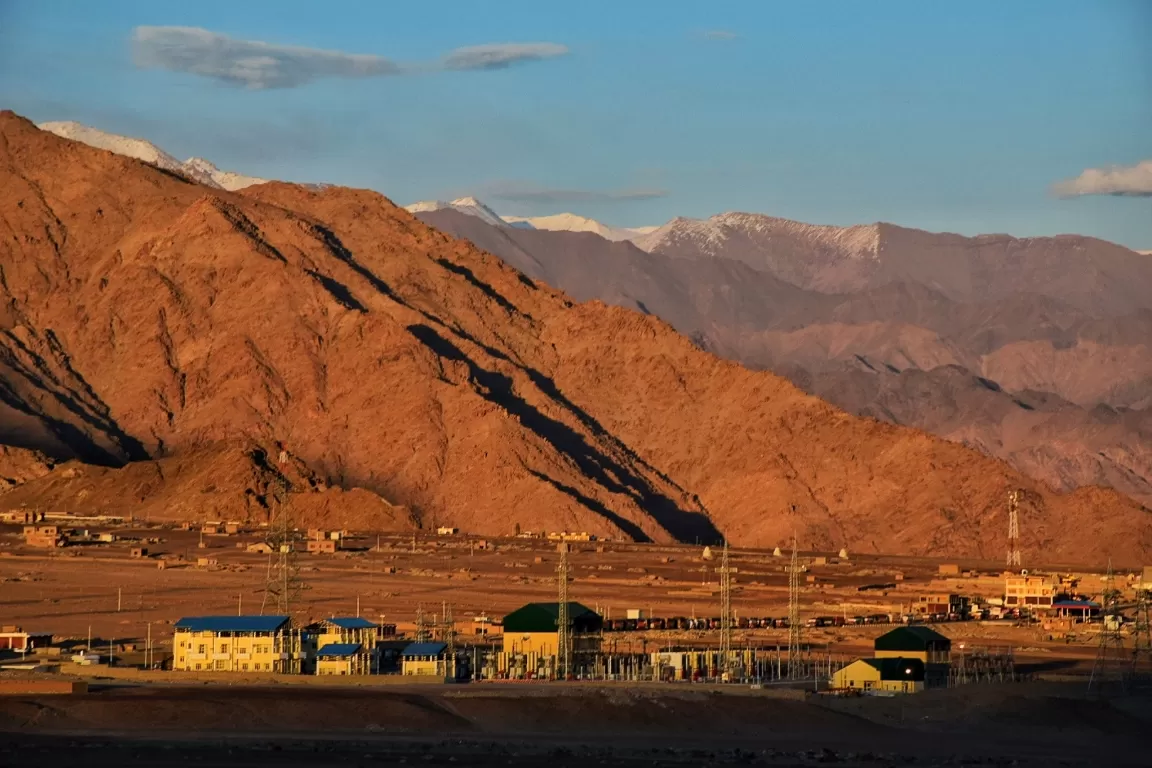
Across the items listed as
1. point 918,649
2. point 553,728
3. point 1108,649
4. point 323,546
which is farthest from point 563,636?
point 323,546

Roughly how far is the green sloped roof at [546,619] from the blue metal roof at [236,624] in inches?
368

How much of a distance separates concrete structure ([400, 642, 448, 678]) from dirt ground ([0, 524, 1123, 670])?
1396cm

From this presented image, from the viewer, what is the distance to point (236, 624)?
7925 cm

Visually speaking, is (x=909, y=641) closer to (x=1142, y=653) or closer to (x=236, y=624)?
(x=1142, y=653)

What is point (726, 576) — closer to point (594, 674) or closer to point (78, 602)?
point (594, 674)

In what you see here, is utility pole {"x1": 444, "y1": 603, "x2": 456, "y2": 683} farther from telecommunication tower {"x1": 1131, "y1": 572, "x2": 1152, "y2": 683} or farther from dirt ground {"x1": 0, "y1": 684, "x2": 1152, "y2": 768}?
telecommunication tower {"x1": 1131, "y1": 572, "x2": 1152, "y2": 683}

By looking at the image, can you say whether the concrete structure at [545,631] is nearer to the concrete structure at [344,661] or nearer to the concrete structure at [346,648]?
the concrete structure at [346,648]

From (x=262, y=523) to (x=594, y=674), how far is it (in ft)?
343

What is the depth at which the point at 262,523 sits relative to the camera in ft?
595

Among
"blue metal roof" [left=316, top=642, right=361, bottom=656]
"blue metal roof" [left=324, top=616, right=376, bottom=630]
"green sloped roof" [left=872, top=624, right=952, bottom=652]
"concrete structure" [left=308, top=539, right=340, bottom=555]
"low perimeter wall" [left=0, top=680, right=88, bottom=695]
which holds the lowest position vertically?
"low perimeter wall" [left=0, top=680, right=88, bottom=695]

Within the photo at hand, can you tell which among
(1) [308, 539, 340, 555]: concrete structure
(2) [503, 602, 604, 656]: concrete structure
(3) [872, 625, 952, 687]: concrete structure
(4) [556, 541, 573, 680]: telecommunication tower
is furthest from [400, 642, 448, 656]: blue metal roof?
(1) [308, 539, 340, 555]: concrete structure

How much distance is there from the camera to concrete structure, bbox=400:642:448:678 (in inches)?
3044

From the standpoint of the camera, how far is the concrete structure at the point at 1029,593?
13388 cm

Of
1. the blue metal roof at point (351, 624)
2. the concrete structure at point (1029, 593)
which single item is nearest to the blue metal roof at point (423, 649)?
the blue metal roof at point (351, 624)
